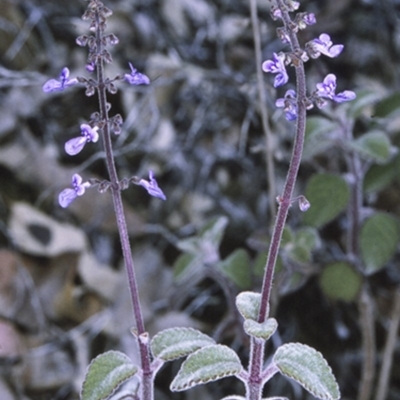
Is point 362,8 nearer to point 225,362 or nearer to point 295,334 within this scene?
point 295,334

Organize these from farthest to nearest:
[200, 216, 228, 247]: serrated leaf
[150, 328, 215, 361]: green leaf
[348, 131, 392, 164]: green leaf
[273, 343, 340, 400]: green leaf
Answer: [200, 216, 228, 247]: serrated leaf → [348, 131, 392, 164]: green leaf → [150, 328, 215, 361]: green leaf → [273, 343, 340, 400]: green leaf

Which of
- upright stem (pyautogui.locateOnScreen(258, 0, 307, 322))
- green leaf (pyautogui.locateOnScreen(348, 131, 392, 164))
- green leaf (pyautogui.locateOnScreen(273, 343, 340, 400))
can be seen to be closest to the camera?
upright stem (pyautogui.locateOnScreen(258, 0, 307, 322))

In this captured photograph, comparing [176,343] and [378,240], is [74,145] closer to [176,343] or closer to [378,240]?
[176,343]

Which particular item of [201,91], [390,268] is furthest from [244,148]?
[390,268]

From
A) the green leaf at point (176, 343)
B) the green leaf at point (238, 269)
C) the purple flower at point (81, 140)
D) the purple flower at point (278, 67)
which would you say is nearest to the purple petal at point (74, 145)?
the purple flower at point (81, 140)

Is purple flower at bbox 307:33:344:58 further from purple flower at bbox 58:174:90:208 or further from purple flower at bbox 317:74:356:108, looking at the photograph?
purple flower at bbox 58:174:90:208

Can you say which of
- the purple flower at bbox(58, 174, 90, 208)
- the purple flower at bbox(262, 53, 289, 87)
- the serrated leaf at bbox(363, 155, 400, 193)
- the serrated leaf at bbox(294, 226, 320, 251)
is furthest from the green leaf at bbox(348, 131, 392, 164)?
the purple flower at bbox(58, 174, 90, 208)

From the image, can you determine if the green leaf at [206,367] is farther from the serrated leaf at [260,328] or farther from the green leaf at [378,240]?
the green leaf at [378,240]
